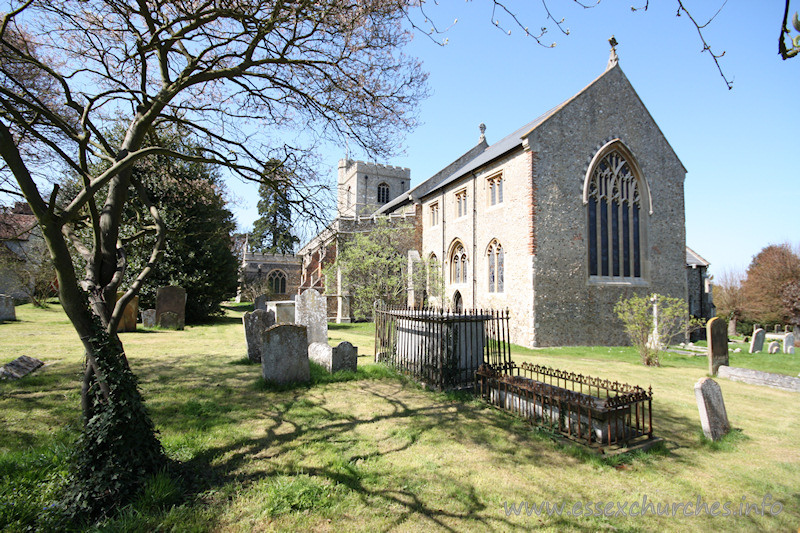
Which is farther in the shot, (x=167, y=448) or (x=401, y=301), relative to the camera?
(x=401, y=301)

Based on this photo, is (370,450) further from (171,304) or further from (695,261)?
(695,261)

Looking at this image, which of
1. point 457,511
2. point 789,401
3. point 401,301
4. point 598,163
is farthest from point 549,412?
point 401,301

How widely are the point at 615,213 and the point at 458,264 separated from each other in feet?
23.6

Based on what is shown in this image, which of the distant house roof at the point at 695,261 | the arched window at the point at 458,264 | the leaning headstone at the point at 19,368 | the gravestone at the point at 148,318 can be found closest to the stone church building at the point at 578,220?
the arched window at the point at 458,264

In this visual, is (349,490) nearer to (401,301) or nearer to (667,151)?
(401,301)

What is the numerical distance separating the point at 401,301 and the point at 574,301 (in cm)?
852

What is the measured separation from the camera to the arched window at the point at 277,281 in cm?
3722

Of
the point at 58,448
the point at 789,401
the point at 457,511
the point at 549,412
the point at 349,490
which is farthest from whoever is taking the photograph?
the point at 789,401

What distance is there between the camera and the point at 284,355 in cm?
666

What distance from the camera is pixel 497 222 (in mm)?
15828

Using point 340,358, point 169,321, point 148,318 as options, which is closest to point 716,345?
point 340,358

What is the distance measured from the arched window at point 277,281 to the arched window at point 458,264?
74.5 feet

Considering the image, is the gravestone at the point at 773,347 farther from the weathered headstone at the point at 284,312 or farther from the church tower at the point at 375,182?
the church tower at the point at 375,182

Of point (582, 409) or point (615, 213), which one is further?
point (615, 213)
